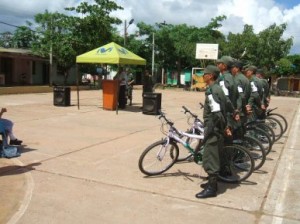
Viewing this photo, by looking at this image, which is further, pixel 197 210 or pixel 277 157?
pixel 277 157

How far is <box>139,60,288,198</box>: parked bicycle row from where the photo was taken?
19.0ft

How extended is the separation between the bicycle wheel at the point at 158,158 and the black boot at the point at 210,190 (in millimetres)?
1079

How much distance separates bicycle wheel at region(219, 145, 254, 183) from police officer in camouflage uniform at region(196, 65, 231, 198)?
71cm

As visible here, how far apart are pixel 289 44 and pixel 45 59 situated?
23167mm

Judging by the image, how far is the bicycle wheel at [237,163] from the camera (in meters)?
6.52

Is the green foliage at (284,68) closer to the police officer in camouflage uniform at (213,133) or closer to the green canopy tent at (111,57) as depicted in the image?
the green canopy tent at (111,57)

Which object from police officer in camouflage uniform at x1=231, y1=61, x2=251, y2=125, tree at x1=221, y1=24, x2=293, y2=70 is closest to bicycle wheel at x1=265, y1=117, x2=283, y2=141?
police officer in camouflage uniform at x1=231, y1=61, x2=251, y2=125

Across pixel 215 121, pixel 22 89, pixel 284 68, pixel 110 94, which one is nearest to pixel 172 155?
pixel 215 121

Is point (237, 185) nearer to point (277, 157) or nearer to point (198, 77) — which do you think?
point (277, 157)

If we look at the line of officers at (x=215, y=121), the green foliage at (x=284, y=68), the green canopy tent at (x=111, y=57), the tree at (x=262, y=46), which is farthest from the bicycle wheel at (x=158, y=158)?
the green foliage at (x=284, y=68)

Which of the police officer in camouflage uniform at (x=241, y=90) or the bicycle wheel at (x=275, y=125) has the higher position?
the police officer in camouflage uniform at (x=241, y=90)

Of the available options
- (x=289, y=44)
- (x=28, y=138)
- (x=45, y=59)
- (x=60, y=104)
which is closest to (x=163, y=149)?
(x=28, y=138)

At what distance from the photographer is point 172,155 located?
6941 mm

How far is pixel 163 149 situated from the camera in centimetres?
661
